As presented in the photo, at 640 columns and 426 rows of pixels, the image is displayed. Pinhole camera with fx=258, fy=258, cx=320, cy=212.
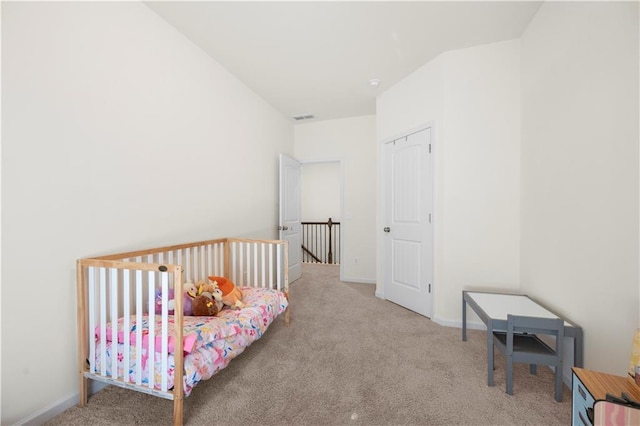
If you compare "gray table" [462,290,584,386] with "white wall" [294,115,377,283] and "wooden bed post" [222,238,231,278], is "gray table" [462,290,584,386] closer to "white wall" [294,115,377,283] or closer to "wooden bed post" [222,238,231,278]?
"white wall" [294,115,377,283]

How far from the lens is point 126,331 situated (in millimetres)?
1368

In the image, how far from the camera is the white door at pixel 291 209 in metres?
3.77

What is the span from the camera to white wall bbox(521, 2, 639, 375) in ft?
4.13

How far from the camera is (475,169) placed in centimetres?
244

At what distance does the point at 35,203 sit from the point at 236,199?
5.69ft

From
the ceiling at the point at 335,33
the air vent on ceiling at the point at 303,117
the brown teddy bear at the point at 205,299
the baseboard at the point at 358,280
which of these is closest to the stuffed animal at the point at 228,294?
the brown teddy bear at the point at 205,299

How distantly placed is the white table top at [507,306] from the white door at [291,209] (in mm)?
2515

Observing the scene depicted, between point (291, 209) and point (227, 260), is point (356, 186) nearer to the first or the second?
point (291, 209)

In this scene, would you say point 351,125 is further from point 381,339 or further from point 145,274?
point 145,274

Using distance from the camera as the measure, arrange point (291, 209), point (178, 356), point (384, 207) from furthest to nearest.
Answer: point (291, 209), point (384, 207), point (178, 356)

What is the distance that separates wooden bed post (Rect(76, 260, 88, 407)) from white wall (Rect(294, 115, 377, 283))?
3.24 metres

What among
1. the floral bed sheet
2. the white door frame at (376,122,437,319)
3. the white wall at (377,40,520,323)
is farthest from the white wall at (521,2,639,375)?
the floral bed sheet

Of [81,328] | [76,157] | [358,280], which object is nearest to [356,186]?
[358,280]

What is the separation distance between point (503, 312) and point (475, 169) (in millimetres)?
1301
